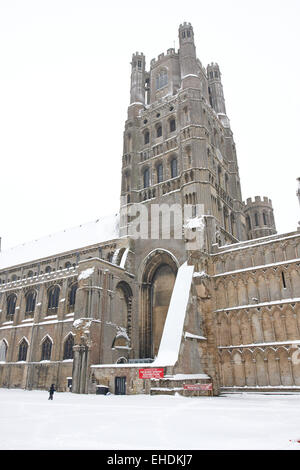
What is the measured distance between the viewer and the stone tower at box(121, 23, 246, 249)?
33.2 m

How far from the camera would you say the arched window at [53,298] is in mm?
38906

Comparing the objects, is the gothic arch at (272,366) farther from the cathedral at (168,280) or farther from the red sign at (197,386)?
the red sign at (197,386)

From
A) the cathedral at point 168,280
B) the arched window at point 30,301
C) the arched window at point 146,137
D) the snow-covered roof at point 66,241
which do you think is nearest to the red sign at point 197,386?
the cathedral at point 168,280

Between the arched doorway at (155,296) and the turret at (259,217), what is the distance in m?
13.4

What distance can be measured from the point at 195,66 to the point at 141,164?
13396 millimetres

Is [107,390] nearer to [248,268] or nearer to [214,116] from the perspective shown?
[248,268]

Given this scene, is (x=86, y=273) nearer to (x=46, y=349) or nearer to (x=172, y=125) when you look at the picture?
(x=46, y=349)

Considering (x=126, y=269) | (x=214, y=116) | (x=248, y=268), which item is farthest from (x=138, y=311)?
(x=214, y=116)

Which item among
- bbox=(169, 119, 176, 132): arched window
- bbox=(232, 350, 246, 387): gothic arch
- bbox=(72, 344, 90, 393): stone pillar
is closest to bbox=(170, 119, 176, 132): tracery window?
bbox=(169, 119, 176, 132): arched window

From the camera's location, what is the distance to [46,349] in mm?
36312

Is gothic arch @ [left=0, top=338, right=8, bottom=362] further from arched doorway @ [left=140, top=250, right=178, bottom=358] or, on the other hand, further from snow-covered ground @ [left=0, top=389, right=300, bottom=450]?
snow-covered ground @ [left=0, top=389, right=300, bottom=450]

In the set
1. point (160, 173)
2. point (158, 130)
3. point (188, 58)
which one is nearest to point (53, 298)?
point (160, 173)

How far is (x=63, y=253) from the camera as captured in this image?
1714 inches

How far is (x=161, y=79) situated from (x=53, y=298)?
3130cm
